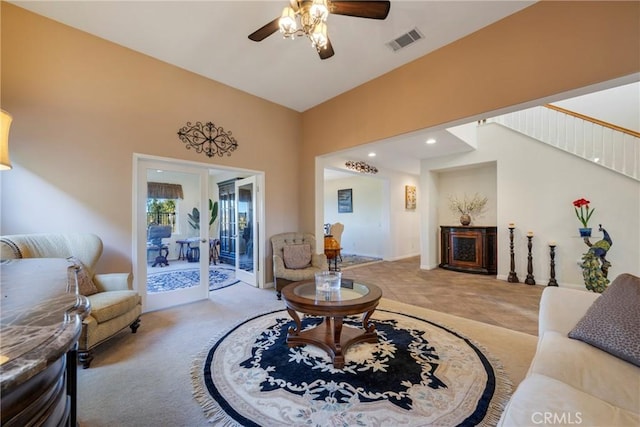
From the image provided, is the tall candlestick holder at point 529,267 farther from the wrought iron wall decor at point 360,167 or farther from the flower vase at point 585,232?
the wrought iron wall decor at point 360,167

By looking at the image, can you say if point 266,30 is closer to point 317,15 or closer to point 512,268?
point 317,15

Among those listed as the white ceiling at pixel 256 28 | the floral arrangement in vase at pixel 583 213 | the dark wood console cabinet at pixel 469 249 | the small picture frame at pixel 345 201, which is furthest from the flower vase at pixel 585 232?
the small picture frame at pixel 345 201

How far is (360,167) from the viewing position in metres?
6.16

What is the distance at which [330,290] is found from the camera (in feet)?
7.89

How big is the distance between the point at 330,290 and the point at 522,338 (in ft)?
6.58

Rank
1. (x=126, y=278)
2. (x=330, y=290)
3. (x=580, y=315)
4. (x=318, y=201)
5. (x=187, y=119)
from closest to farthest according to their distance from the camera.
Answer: (x=580, y=315), (x=330, y=290), (x=126, y=278), (x=187, y=119), (x=318, y=201)

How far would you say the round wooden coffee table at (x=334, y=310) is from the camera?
200cm

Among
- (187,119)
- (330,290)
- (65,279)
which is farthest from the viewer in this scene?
(187,119)

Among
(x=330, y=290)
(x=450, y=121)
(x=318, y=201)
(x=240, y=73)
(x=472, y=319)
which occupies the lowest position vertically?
(x=472, y=319)

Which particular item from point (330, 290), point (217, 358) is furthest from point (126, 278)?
point (330, 290)

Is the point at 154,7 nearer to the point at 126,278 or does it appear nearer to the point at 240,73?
the point at 240,73

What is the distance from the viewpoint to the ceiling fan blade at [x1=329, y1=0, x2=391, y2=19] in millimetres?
1845

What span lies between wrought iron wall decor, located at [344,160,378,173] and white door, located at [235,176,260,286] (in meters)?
2.38

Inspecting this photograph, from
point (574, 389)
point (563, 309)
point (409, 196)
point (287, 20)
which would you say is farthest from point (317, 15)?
point (409, 196)
